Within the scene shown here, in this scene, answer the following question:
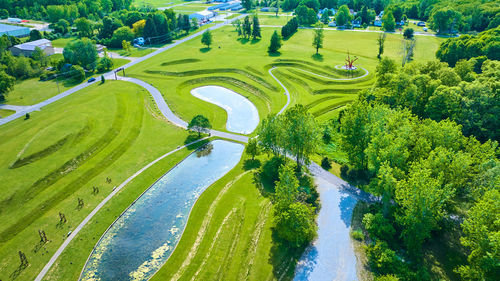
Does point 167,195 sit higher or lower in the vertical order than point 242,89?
lower

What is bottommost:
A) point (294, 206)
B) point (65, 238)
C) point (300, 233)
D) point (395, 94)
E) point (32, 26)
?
point (65, 238)

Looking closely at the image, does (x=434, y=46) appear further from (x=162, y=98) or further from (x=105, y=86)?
(x=105, y=86)

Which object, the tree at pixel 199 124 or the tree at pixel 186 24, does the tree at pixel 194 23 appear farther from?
the tree at pixel 199 124

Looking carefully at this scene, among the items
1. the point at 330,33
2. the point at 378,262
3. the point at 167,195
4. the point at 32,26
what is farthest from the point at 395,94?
the point at 32,26

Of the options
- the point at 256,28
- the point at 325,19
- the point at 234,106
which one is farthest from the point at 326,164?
the point at 325,19

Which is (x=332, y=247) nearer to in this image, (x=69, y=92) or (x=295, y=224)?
(x=295, y=224)

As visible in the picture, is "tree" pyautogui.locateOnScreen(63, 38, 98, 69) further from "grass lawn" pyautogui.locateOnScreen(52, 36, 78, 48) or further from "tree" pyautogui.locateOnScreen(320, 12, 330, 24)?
"tree" pyautogui.locateOnScreen(320, 12, 330, 24)

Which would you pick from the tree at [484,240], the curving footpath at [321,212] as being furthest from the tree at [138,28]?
the tree at [484,240]
